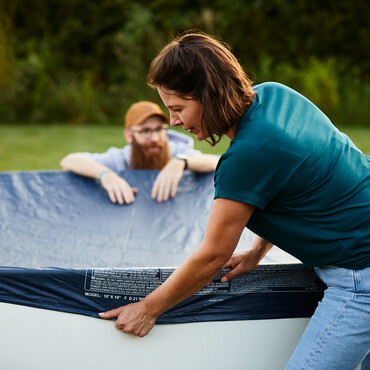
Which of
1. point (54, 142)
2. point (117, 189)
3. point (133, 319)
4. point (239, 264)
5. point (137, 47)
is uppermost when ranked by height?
point (239, 264)

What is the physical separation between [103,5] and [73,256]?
11.1m

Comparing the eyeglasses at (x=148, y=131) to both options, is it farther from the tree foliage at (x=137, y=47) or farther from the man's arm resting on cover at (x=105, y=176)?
the tree foliage at (x=137, y=47)

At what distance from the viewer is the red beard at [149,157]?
9.91ft

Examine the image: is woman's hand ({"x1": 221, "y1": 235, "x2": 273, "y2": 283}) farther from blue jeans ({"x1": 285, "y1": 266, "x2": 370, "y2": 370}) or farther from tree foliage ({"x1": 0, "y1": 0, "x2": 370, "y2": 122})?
tree foliage ({"x1": 0, "y1": 0, "x2": 370, "y2": 122})

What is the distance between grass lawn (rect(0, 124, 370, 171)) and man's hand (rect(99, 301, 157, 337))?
18.6ft

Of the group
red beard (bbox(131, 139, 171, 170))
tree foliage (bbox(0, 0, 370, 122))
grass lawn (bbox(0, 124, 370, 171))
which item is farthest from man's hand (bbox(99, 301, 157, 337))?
tree foliage (bbox(0, 0, 370, 122))

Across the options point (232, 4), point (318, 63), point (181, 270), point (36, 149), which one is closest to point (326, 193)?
point (181, 270)

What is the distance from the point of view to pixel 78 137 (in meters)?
9.02

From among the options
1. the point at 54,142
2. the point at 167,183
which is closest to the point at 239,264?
the point at 167,183

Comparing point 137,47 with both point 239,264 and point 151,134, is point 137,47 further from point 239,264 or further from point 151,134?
point 239,264

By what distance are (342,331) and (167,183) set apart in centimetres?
138

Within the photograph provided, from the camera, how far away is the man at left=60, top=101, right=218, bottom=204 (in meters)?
2.62

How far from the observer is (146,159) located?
10.00 feet

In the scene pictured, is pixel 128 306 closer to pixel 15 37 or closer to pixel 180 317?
A: pixel 180 317
